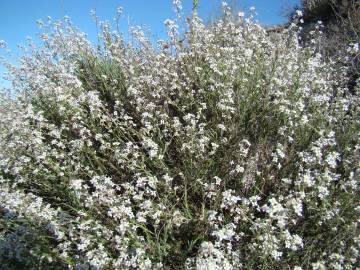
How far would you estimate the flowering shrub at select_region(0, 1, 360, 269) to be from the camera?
2.26 metres

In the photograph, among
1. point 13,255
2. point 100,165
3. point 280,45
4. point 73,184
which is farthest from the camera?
point 280,45

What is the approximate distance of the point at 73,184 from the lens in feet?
7.87

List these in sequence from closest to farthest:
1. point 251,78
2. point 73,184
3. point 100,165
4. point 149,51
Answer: point 73,184, point 100,165, point 251,78, point 149,51

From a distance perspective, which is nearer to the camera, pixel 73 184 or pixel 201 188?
pixel 73 184

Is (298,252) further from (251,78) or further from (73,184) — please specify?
(251,78)

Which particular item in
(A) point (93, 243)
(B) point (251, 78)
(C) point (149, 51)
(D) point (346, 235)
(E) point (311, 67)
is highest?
(C) point (149, 51)

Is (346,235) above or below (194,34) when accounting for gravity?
below

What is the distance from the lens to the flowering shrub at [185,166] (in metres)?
2.26

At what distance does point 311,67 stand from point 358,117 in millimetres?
758

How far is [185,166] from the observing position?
2826mm

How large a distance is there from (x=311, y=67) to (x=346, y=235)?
1975mm

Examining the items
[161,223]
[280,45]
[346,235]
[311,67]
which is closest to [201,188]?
[161,223]

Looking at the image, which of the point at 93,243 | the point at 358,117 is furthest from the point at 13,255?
the point at 358,117

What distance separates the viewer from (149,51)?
4.39 meters
